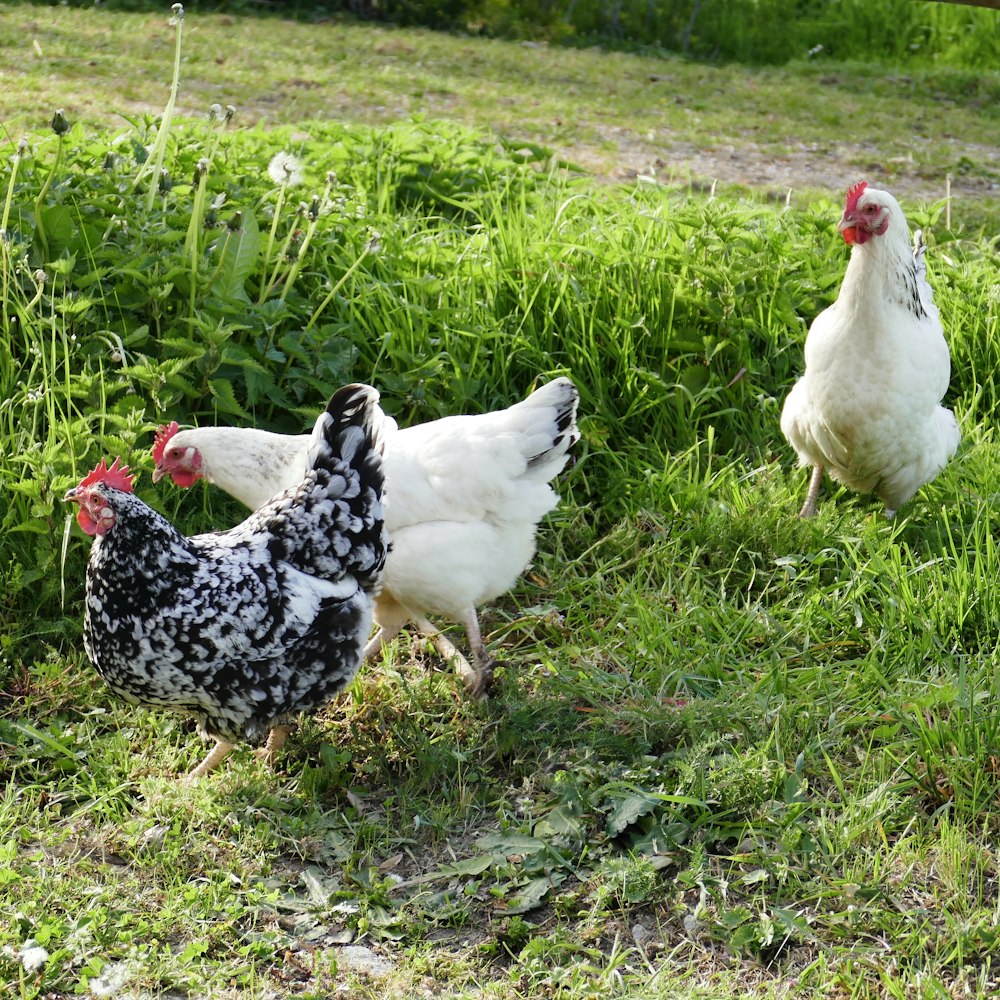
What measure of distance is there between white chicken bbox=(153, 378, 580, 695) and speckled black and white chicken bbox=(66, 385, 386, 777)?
8.8 inches

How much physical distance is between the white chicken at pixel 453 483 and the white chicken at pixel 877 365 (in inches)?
38.1

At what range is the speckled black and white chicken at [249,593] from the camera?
3.02 meters

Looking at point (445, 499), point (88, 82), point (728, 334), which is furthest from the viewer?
point (88, 82)

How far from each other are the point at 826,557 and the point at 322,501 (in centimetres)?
181

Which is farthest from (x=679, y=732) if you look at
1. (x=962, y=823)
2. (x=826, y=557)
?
(x=826, y=557)

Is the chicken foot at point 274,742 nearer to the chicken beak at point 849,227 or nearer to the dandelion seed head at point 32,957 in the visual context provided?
the dandelion seed head at point 32,957

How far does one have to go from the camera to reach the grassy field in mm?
2742

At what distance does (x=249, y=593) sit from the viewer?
3094 mm

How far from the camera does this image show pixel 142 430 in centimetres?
366

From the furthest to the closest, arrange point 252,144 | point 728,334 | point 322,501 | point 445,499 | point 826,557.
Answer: point 252,144, point 728,334, point 826,557, point 445,499, point 322,501

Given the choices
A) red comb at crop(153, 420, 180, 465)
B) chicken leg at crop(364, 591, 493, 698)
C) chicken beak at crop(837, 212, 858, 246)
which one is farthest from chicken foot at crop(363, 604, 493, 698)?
chicken beak at crop(837, 212, 858, 246)

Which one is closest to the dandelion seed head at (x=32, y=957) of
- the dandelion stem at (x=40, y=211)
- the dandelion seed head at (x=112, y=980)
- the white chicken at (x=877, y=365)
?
the dandelion seed head at (x=112, y=980)

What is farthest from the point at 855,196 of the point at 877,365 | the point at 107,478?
the point at 107,478

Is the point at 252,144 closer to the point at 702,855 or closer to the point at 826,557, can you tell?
the point at 826,557
